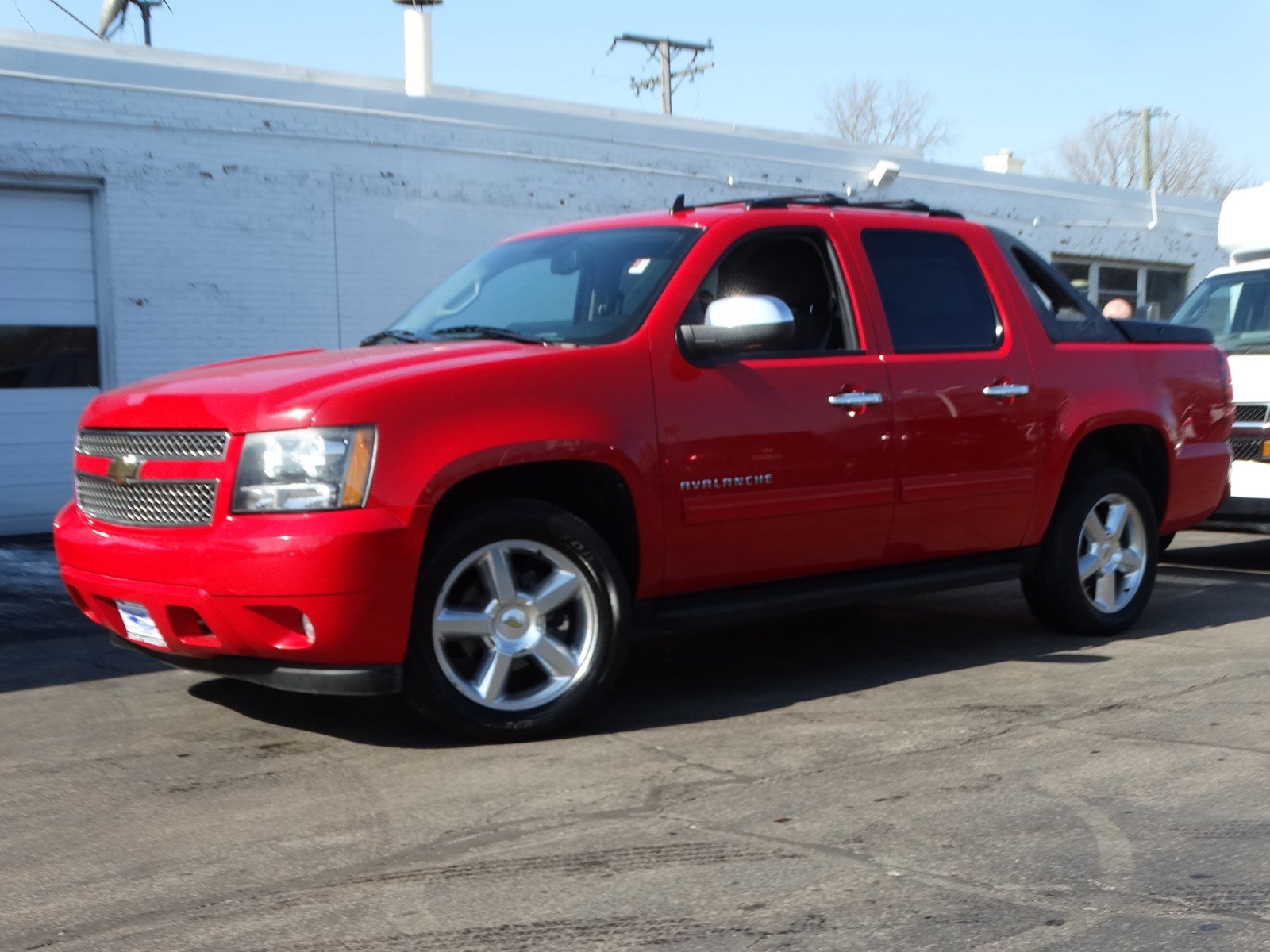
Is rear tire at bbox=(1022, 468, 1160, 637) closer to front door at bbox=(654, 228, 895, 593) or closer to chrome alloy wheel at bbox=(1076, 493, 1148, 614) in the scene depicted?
chrome alloy wheel at bbox=(1076, 493, 1148, 614)

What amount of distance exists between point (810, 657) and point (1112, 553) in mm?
1602

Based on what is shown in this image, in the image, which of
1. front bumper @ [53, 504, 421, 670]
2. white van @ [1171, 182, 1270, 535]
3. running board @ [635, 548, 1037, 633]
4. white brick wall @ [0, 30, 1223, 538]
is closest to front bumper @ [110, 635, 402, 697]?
front bumper @ [53, 504, 421, 670]

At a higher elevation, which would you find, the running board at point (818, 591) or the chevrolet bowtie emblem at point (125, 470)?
the chevrolet bowtie emblem at point (125, 470)

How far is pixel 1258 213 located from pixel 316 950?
10196 millimetres

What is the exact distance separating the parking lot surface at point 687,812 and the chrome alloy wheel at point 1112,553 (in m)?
0.37

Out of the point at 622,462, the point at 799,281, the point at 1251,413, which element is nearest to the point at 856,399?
the point at 799,281

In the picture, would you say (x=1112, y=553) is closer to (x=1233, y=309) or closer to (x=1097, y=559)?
(x=1097, y=559)

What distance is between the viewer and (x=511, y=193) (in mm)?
15500

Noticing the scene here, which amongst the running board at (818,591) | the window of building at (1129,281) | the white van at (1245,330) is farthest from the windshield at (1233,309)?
the window of building at (1129,281)

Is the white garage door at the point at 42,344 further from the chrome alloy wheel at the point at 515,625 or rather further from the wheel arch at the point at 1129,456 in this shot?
the wheel arch at the point at 1129,456

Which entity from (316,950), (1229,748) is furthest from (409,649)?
(1229,748)

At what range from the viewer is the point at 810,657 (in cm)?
684

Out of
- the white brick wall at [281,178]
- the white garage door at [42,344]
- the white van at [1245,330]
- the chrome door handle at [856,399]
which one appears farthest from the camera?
the white brick wall at [281,178]

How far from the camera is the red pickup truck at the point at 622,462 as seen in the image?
487 cm
